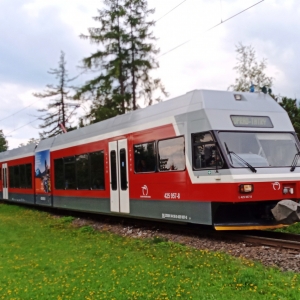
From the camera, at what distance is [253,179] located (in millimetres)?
9188

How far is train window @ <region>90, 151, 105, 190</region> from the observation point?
563 inches

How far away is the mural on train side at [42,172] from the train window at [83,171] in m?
Answer: 3.54

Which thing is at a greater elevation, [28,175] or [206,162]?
[28,175]

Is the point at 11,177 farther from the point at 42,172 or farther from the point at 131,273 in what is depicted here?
the point at 131,273

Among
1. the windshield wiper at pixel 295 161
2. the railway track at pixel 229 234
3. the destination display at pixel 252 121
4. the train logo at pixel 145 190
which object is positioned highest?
the destination display at pixel 252 121

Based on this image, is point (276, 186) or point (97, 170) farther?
point (97, 170)

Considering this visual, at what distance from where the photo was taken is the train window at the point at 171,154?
1037 centimetres

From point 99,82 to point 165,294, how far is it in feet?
78.0

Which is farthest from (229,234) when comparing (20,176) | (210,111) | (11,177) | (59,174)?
(11,177)

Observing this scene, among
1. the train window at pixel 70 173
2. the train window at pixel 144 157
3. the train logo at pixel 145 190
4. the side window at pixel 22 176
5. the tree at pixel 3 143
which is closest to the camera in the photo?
the train window at pixel 144 157

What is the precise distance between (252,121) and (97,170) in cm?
610

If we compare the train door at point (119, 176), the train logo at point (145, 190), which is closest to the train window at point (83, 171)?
the train door at point (119, 176)

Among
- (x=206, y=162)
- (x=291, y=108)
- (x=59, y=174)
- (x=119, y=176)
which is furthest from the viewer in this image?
(x=291, y=108)

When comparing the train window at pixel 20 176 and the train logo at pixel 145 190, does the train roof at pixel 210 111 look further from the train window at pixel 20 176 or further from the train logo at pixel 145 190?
the train window at pixel 20 176
